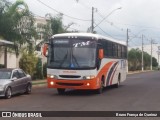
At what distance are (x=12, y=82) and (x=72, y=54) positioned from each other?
3.40m

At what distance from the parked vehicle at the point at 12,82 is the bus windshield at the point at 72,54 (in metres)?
1.77

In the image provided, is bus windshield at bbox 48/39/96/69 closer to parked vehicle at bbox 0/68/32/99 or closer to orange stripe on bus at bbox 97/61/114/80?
orange stripe on bus at bbox 97/61/114/80

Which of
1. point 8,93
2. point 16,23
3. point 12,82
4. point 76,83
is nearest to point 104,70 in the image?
point 76,83

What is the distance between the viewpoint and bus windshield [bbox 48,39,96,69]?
76.7 feet

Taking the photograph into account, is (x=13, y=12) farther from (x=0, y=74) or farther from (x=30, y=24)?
(x=0, y=74)

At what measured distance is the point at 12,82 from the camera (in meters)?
22.5

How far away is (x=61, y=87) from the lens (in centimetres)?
2361

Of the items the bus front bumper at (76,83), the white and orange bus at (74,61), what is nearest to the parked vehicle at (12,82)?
the white and orange bus at (74,61)

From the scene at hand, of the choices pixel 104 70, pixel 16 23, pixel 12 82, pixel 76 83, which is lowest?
pixel 76 83

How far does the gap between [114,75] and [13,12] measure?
34.9ft

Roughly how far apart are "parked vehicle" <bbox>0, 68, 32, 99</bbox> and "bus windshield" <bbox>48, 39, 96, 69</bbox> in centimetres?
177

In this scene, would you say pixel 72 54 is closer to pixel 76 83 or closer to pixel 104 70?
pixel 76 83

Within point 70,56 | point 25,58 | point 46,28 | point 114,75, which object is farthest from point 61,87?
point 46,28

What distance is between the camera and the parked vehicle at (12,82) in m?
21.7
